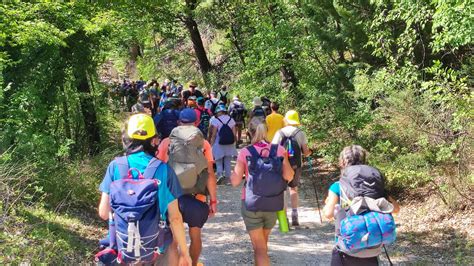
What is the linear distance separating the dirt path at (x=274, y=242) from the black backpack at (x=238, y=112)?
504 centimetres

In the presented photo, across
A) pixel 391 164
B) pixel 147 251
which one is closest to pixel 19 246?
pixel 147 251

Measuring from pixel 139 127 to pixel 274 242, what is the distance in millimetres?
4320

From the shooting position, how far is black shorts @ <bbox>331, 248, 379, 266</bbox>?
4.02 meters

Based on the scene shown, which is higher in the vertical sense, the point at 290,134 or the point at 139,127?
the point at 139,127

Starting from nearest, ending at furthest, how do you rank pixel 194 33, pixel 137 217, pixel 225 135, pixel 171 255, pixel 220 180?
pixel 137 217 → pixel 171 255 → pixel 225 135 → pixel 220 180 → pixel 194 33

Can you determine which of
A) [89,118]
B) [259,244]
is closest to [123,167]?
[259,244]

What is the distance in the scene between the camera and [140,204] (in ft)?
10.8

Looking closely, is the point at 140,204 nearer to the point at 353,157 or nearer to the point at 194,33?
the point at 353,157

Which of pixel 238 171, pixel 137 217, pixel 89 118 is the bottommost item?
pixel 137 217

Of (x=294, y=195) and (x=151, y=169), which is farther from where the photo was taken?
(x=294, y=195)

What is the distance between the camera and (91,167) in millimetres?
9273

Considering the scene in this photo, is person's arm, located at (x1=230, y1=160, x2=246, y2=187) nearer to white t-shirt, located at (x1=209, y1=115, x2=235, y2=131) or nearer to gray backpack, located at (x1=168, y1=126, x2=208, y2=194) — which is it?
gray backpack, located at (x1=168, y1=126, x2=208, y2=194)

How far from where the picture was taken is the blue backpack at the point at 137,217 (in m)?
3.30

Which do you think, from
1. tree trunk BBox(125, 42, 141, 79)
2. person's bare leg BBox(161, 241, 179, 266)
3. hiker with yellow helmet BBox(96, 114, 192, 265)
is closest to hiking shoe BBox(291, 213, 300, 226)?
person's bare leg BBox(161, 241, 179, 266)
